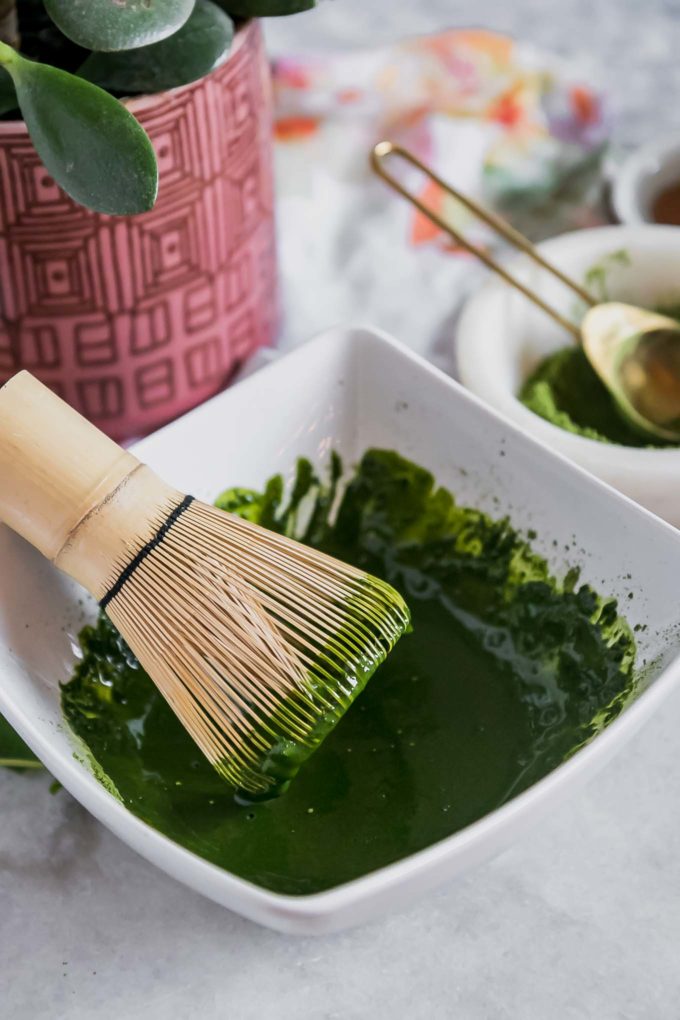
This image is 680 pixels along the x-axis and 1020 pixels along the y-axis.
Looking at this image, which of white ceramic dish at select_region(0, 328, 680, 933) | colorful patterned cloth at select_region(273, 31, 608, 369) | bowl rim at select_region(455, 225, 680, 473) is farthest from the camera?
colorful patterned cloth at select_region(273, 31, 608, 369)

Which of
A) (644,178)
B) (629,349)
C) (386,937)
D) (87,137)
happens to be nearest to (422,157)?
(644,178)

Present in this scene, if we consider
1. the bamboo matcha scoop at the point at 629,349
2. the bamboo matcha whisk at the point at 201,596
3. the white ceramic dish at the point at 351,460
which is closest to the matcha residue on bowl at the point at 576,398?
the bamboo matcha scoop at the point at 629,349

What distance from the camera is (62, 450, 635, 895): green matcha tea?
0.54 m

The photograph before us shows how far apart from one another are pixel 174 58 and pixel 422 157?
16.0 inches

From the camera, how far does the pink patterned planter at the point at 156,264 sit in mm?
635

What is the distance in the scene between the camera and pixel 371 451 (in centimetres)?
67

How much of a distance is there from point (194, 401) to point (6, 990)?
35 cm

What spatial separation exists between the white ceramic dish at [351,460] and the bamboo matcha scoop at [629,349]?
16 cm

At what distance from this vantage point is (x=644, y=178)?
911mm

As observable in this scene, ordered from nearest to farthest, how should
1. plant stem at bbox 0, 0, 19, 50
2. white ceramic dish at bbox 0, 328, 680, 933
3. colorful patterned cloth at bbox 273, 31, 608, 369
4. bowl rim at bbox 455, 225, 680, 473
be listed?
white ceramic dish at bbox 0, 328, 680, 933 → plant stem at bbox 0, 0, 19, 50 → bowl rim at bbox 455, 225, 680, 473 → colorful patterned cloth at bbox 273, 31, 608, 369

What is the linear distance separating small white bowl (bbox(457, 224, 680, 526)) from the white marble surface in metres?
0.18

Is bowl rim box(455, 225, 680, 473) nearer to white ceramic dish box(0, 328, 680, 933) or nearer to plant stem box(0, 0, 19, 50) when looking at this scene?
white ceramic dish box(0, 328, 680, 933)

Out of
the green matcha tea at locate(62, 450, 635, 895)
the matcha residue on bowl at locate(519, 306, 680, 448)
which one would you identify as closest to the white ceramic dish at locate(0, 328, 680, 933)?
the green matcha tea at locate(62, 450, 635, 895)

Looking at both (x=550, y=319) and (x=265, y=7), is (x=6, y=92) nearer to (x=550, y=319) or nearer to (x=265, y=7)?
(x=265, y=7)
